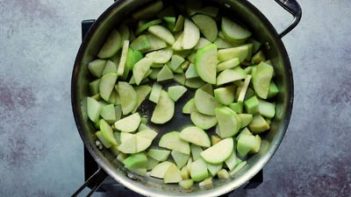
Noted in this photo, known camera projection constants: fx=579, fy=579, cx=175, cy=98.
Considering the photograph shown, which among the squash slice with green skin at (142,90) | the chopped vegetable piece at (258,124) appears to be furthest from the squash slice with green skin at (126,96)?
the chopped vegetable piece at (258,124)

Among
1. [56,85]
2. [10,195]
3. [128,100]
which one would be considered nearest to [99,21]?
[128,100]

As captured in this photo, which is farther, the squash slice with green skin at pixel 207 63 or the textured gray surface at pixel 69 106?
the textured gray surface at pixel 69 106

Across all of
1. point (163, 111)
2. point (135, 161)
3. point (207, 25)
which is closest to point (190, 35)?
point (207, 25)

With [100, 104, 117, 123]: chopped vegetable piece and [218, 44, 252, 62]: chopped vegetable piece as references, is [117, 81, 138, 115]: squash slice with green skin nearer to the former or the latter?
[100, 104, 117, 123]: chopped vegetable piece

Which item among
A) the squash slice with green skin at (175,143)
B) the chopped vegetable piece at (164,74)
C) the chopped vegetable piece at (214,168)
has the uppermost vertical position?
the chopped vegetable piece at (164,74)

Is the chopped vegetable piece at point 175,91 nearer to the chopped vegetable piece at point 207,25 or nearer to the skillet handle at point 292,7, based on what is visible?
the chopped vegetable piece at point 207,25

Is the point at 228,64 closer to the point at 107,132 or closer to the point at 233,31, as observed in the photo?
the point at 233,31

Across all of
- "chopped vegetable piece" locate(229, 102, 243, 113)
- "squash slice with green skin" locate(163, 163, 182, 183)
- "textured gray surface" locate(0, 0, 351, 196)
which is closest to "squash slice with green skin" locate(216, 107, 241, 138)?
"chopped vegetable piece" locate(229, 102, 243, 113)

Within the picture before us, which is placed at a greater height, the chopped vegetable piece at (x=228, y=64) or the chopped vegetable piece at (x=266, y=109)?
the chopped vegetable piece at (x=228, y=64)
